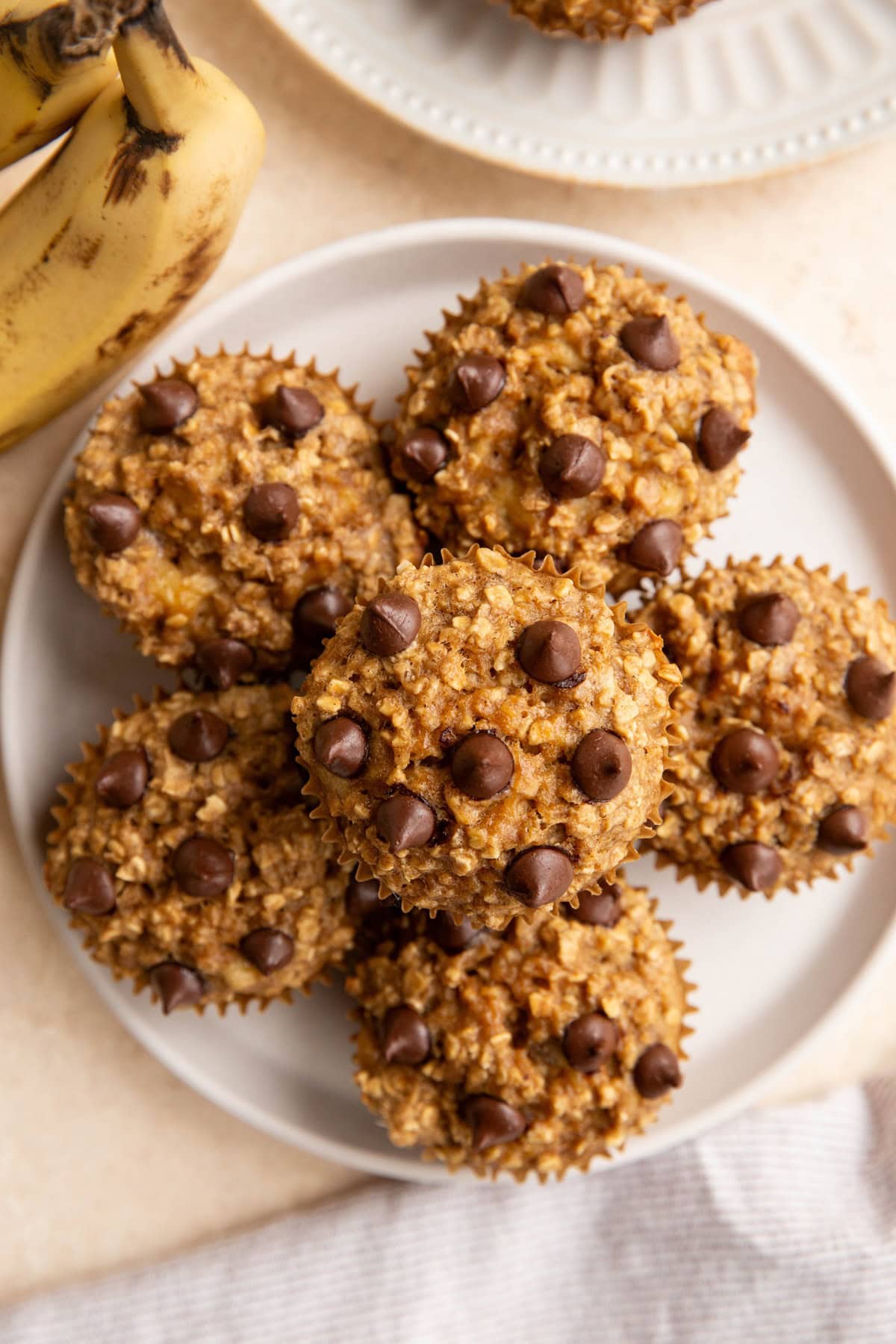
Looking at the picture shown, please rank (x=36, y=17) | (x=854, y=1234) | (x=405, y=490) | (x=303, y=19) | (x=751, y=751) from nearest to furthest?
(x=36, y=17)
(x=751, y=751)
(x=405, y=490)
(x=303, y=19)
(x=854, y=1234)

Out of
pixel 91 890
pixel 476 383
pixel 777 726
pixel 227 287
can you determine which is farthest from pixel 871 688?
pixel 227 287

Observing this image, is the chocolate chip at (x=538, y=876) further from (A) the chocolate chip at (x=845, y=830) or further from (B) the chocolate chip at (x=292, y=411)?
(B) the chocolate chip at (x=292, y=411)

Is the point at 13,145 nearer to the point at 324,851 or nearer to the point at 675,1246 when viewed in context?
the point at 324,851

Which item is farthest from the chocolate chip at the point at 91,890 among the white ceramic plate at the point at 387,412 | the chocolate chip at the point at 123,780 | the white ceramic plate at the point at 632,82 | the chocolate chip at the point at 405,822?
the white ceramic plate at the point at 632,82

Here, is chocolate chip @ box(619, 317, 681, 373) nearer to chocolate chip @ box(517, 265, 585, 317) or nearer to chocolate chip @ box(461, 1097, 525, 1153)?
chocolate chip @ box(517, 265, 585, 317)

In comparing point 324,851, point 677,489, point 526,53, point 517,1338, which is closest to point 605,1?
point 526,53

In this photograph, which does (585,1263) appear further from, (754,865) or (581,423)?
(581,423)

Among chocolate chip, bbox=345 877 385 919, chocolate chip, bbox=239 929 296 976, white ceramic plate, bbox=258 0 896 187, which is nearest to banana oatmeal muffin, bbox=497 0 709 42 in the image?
white ceramic plate, bbox=258 0 896 187
